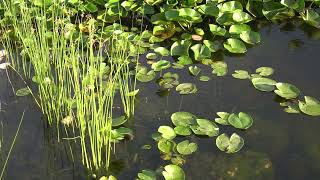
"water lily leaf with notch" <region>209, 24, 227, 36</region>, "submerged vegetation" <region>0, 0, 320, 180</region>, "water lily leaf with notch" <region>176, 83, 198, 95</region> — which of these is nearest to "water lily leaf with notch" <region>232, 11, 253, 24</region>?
"submerged vegetation" <region>0, 0, 320, 180</region>

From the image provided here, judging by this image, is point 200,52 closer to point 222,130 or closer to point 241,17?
point 241,17

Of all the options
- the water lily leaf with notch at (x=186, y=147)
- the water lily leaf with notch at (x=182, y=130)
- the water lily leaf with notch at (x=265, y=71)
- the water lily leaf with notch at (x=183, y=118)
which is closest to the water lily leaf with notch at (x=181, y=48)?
the water lily leaf with notch at (x=265, y=71)

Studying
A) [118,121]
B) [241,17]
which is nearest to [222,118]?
[118,121]

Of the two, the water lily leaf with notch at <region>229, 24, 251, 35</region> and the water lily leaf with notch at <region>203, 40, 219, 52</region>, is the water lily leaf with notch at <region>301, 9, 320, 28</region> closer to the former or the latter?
the water lily leaf with notch at <region>229, 24, 251, 35</region>

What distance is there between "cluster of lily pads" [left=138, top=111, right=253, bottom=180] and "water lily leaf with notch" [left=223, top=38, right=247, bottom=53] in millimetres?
632

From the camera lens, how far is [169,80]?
2.61 m

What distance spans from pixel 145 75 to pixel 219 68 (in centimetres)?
44

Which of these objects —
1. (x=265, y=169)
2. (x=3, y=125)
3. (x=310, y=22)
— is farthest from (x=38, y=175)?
(x=310, y=22)

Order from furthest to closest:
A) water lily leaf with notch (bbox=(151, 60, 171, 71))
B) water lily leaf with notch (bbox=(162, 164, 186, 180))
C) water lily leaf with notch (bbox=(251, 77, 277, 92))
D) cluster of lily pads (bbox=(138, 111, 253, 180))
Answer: water lily leaf with notch (bbox=(151, 60, 171, 71)), water lily leaf with notch (bbox=(251, 77, 277, 92)), cluster of lily pads (bbox=(138, 111, 253, 180)), water lily leaf with notch (bbox=(162, 164, 186, 180))

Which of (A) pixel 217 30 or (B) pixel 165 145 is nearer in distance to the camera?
(B) pixel 165 145

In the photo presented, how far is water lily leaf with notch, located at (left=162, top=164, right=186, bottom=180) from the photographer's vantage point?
195cm

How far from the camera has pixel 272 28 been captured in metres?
3.08

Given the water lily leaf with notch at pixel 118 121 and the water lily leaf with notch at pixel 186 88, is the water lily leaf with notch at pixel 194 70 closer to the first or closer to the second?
the water lily leaf with notch at pixel 186 88

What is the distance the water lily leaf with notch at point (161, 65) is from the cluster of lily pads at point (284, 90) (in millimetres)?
394
